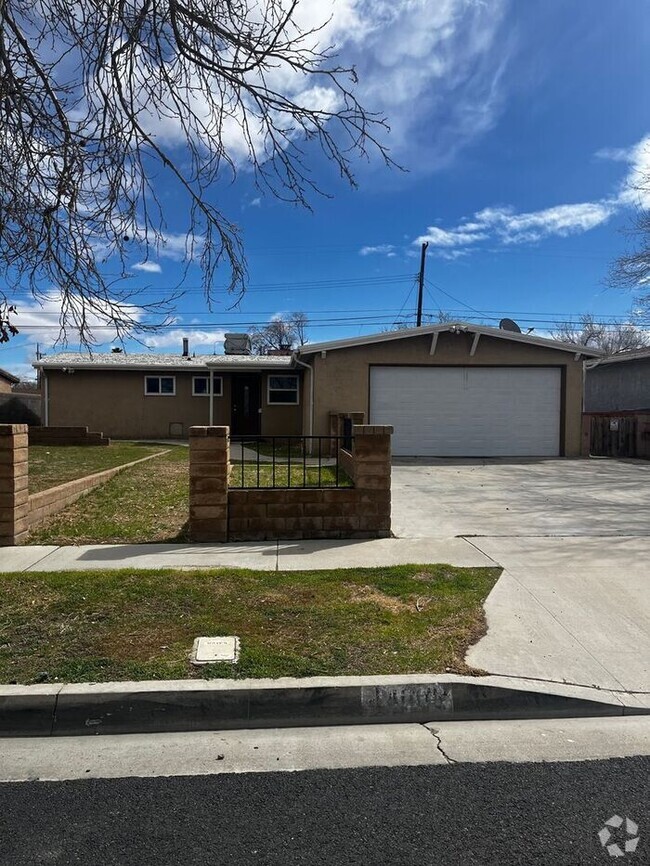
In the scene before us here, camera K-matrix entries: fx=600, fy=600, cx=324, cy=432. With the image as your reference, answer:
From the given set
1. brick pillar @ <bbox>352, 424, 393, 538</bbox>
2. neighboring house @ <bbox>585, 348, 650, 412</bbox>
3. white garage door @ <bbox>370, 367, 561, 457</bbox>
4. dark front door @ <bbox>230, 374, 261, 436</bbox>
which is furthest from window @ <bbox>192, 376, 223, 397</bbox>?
brick pillar @ <bbox>352, 424, 393, 538</bbox>

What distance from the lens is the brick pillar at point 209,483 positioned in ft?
21.5

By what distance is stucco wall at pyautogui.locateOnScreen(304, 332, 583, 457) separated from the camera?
16109mm

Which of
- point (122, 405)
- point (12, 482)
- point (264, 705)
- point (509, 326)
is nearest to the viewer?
point (264, 705)

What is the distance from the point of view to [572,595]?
197 inches

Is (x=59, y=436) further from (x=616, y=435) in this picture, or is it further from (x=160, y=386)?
(x=616, y=435)

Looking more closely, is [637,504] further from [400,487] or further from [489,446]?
[489,446]

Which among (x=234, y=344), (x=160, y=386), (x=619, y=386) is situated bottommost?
(x=160, y=386)

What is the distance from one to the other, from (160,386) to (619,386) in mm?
18914

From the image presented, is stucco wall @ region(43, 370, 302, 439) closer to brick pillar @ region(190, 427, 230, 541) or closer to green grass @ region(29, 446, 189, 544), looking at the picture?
green grass @ region(29, 446, 189, 544)

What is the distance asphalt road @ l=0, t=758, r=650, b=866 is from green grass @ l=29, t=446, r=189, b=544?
418 cm

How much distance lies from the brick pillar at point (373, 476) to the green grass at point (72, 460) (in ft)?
14.5

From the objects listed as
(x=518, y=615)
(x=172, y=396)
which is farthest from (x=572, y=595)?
(x=172, y=396)

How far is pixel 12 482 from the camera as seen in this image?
6.31 m

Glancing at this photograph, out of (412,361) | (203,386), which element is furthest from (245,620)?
(203,386)
